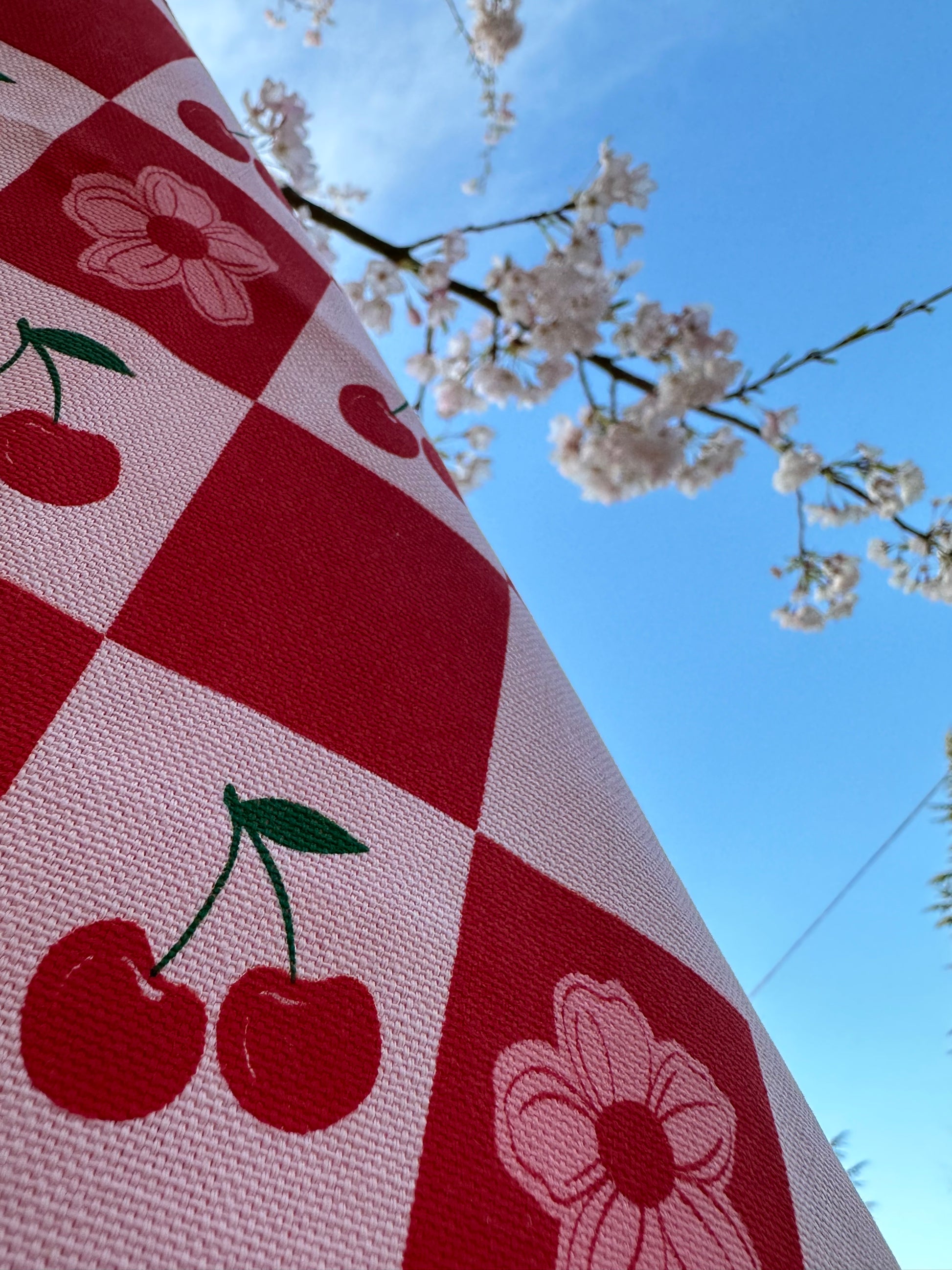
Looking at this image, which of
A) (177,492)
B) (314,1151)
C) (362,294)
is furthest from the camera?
(362,294)

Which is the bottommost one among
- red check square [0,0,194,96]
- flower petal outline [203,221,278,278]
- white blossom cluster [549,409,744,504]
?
flower petal outline [203,221,278,278]

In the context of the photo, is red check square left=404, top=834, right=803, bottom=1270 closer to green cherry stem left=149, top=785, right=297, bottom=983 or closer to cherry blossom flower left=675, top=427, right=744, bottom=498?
green cherry stem left=149, top=785, right=297, bottom=983

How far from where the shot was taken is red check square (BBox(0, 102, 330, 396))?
328mm

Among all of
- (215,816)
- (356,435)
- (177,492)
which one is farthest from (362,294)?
(215,816)

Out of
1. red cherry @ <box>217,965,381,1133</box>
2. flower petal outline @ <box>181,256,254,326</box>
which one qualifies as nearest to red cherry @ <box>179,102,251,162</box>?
flower petal outline @ <box>181,256,254,326</box>

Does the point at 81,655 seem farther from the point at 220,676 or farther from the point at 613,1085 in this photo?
the point at 613,1085

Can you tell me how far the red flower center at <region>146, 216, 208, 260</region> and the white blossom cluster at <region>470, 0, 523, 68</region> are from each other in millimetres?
1198

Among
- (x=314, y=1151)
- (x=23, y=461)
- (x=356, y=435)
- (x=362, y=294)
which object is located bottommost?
(x=314, y=1151)

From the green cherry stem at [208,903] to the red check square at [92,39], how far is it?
44 cm

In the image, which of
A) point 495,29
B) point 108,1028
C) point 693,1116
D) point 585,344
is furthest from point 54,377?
point 495,29

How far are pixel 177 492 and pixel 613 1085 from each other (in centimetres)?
26

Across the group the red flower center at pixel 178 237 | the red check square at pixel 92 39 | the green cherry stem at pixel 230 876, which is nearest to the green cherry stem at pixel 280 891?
the green cherry stem at pixel 230 876

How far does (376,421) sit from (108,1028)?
32 cm

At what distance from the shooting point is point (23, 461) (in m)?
0.25
